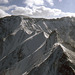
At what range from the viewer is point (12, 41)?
8044 centimetres

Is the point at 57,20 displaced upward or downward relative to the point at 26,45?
upward

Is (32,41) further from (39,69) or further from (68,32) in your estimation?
(68,32)

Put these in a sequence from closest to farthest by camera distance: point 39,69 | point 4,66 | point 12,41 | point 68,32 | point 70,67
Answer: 1. point 70,67
2. point 39,69
3. point 4,66
4. point 12,41
5. point 68,32

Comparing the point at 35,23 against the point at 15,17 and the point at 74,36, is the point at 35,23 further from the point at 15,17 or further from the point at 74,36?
the point at 74,36

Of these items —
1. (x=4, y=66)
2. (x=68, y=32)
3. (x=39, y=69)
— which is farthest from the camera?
(x=68, y=32)

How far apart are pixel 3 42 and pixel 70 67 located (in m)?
65.5

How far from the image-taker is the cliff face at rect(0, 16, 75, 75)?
81.9ft

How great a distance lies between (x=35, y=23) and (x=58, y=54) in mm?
79949

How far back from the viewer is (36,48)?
58875mm

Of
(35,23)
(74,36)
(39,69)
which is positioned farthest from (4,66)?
(74,36)

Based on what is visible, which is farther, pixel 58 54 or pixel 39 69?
pixel 39 69

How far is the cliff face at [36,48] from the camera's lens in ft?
81.9

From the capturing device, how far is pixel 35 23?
104500 millimetres

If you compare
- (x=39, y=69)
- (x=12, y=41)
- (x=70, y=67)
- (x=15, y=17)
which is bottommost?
(x=70, y=67)
